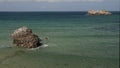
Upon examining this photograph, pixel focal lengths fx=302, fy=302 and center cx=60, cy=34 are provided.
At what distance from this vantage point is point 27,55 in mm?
34219

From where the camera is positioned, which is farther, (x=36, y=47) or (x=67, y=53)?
(x=36, y=47)

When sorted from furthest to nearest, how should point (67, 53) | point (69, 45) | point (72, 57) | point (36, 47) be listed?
point (69, 45) < point (36, 47) < point (67, 53) < point (72, 57)

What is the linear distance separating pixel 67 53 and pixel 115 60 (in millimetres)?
6673

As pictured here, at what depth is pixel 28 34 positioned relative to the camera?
130 ft

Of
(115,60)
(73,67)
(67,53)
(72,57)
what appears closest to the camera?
(73,67)

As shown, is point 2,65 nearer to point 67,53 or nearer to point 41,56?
point 41,56

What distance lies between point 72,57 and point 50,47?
7628mm

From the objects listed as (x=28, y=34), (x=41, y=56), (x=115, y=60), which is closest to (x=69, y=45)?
(x=28, y=34)

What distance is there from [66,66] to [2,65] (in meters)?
6.16

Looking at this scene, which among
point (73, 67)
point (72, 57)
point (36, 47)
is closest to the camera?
point (73, 67)

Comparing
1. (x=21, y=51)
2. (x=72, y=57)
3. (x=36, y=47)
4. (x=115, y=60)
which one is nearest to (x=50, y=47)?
(x=36, y=47)

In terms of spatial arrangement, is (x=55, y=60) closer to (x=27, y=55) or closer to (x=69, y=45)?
(x=27, y=55)

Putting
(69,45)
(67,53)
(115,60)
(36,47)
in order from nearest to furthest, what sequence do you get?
1. (115,60)
2. (67,53)
3. (36,47)
4. (69,45)

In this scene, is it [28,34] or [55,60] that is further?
[28,34]
